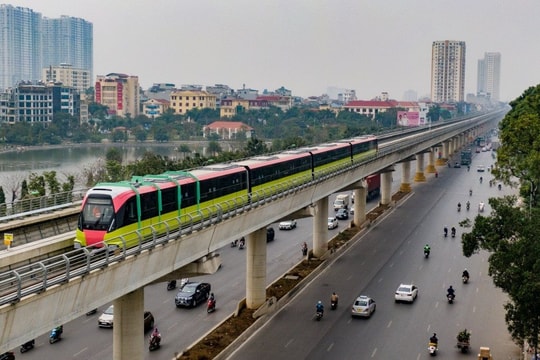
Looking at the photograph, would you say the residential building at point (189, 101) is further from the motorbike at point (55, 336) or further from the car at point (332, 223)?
the motorbike at point (55, 336)

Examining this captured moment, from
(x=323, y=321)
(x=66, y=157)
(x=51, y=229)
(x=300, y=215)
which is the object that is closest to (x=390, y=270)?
(x=300, y=215)

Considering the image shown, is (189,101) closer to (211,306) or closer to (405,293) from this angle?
(405,293)

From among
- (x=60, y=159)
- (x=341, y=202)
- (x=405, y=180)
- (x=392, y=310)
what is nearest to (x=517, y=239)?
(x=392, y=310)

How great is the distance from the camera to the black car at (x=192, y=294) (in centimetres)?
3341

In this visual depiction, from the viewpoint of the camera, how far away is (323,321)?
31.4 m

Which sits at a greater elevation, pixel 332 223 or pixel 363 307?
pixel 332 223

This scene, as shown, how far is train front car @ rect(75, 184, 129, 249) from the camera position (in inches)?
813

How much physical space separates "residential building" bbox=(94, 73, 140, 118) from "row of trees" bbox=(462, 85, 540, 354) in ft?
535

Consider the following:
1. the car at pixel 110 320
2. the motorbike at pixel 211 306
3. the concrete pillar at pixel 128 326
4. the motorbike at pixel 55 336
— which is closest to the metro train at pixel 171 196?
the concrete pillar at pixel 128 326

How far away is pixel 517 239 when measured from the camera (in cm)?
2684

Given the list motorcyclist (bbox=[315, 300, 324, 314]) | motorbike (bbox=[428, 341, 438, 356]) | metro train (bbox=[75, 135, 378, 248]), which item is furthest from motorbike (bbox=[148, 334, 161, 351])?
motorbike (bbox=[428, 341, 438, 356])

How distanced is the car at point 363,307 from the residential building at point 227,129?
388 feet

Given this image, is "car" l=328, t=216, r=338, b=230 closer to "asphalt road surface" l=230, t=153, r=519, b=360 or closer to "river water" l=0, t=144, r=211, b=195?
"asphalt road surface" l=230, t=153, r=519, b=360

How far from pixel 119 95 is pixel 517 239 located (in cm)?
17526
